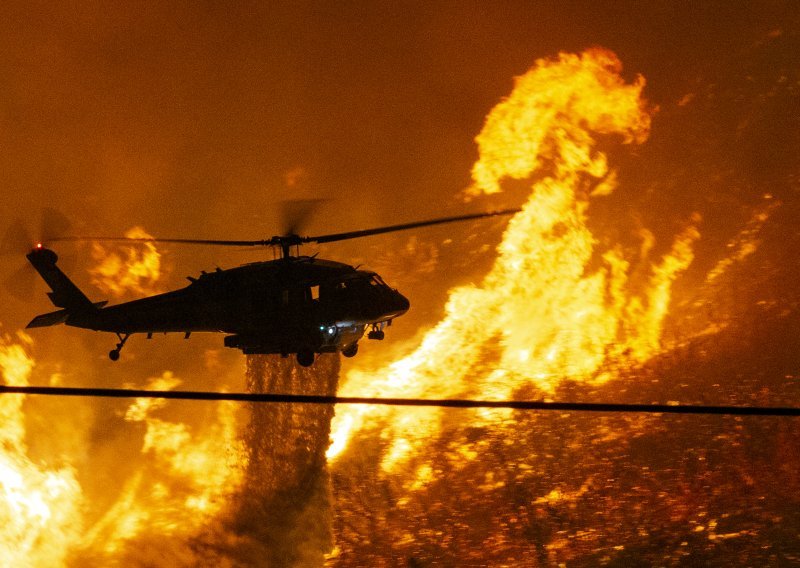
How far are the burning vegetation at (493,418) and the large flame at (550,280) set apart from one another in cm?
8

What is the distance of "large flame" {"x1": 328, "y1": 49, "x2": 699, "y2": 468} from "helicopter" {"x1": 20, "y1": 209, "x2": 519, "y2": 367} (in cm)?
1680

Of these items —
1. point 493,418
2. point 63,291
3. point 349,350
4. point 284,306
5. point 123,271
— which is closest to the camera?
point 284,306

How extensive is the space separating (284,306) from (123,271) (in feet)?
60.9

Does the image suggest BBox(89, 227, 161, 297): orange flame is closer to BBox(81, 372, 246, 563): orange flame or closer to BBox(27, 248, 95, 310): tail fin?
BBox(81, 372, 246, 563): orange flame

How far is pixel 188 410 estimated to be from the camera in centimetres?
3547

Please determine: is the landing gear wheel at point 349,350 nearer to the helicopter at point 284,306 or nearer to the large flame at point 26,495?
the helicopter at point 284,306

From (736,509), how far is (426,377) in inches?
674

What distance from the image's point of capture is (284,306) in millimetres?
17812

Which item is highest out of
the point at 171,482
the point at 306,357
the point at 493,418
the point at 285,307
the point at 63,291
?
the point at 493,418

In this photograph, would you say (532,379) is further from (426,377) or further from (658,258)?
(658,258)

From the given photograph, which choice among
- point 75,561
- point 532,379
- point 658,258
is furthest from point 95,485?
point 658,258

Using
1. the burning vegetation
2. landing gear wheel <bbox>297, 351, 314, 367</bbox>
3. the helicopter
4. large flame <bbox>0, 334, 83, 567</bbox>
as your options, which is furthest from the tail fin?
large flame <bbox>0, 334, 83, 567</bbox>

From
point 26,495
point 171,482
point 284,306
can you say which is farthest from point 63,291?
point 26,495

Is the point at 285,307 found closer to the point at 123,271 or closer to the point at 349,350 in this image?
the point at 349,350
